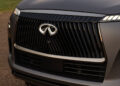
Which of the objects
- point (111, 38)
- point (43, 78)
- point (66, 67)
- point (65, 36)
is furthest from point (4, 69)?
point (111, 38)

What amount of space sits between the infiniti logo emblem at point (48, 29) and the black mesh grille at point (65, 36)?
0.04 m

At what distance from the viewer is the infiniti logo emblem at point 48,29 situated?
11.4 ft

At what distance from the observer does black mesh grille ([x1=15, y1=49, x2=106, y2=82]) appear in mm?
3363

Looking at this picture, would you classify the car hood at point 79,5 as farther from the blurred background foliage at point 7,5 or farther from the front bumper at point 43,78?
the blurred background foliage at point 7,5

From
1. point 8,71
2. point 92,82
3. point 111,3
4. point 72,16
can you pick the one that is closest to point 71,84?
point 92,82

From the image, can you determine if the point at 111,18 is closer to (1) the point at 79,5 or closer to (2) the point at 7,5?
(1) the point at 79,5

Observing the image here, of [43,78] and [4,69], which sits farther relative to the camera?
[4,69]

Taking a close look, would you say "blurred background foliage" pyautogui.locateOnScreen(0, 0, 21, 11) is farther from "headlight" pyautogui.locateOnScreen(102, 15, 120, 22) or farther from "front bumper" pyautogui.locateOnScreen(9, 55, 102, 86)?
"headlight" pyautogui.locateOnScreen(102, 15, 120, 22)

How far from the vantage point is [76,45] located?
3383mm

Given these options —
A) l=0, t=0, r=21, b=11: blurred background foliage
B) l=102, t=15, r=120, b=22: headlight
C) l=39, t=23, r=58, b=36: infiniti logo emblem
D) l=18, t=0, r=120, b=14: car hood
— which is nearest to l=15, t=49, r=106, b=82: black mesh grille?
l=39, t=23, r=58, b=36: infiniti logo emblem

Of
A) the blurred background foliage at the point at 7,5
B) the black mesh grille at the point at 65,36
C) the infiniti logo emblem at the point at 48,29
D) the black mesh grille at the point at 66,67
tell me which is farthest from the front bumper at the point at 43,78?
the blurred background foliage at the point at 7,5

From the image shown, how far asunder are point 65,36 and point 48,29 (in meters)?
0.22

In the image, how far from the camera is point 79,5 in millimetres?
3521

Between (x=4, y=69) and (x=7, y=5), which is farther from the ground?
(x=4, y=69)
